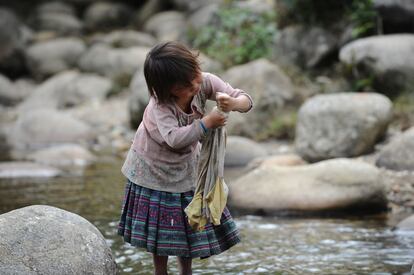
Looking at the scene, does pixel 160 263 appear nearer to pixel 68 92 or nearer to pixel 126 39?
pixel 68 92

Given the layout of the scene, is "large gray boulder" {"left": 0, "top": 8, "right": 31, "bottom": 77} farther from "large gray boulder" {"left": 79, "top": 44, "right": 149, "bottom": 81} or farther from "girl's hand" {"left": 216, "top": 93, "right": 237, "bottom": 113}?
"girl's hand" {"left": 216, "top": 93, "right": 237, "bottom": 113}

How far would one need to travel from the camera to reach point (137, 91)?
46.6 ft

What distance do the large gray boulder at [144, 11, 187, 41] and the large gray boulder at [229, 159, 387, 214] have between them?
586 inches

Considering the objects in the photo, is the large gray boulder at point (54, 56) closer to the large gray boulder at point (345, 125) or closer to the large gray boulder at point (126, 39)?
the large gray boulder at point (126, 39)

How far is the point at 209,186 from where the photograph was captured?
144 inches

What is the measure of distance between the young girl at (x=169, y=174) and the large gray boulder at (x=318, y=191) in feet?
9.91

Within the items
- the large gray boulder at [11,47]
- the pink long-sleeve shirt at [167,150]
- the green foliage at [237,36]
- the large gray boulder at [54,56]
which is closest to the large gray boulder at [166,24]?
the large gray boulder at [54,56]

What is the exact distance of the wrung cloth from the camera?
143 inches

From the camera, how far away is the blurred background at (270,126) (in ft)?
19.3

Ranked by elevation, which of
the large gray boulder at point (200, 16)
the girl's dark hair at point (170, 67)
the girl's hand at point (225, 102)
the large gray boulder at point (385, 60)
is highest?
the large gray boulder at point (200, 16)

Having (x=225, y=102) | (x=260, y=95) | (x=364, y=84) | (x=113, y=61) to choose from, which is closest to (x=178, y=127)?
(x=225, y=102)

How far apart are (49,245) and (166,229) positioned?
678 millimetres

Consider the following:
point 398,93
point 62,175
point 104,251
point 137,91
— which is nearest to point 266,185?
point 104,251

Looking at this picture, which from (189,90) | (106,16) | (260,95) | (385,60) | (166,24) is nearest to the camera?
(189,90)
